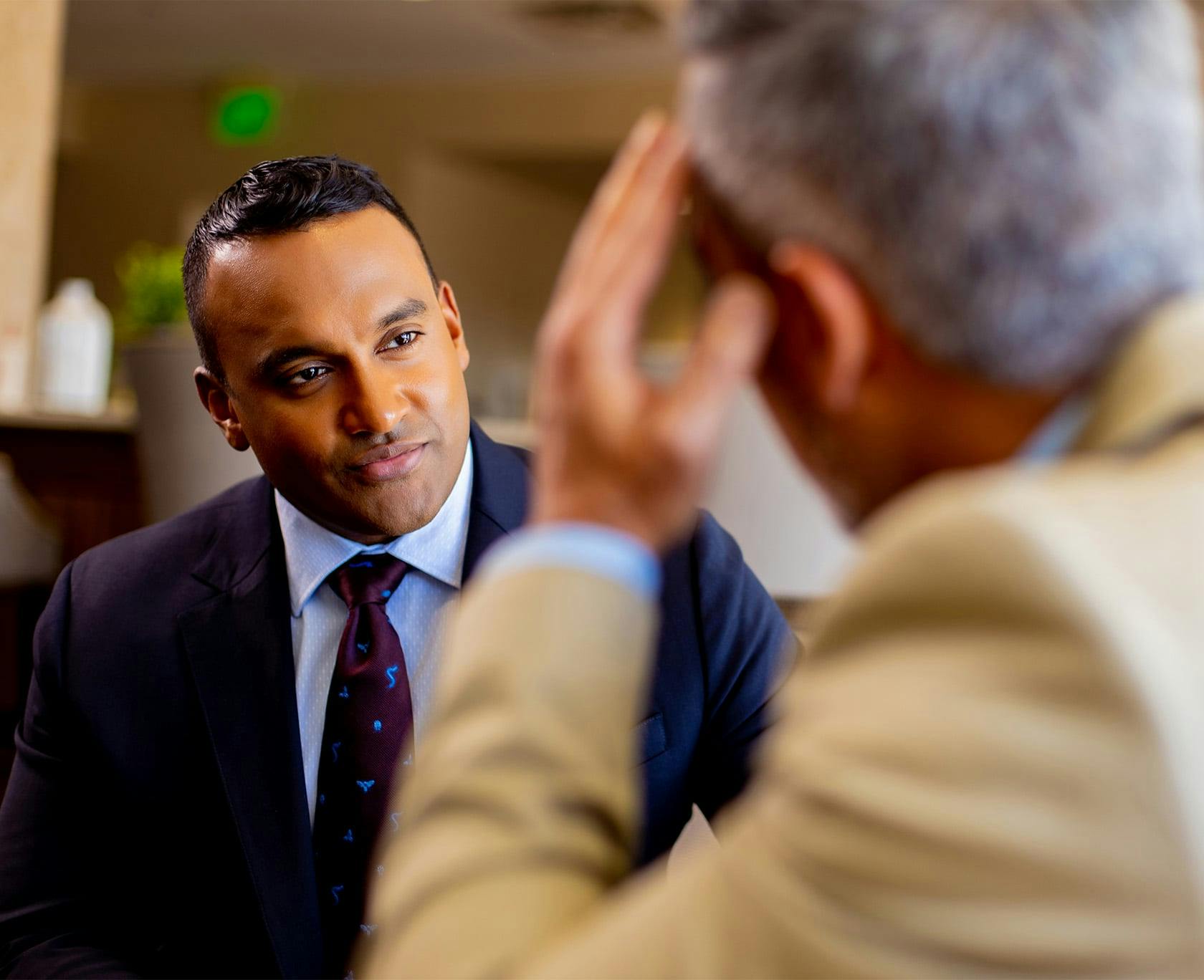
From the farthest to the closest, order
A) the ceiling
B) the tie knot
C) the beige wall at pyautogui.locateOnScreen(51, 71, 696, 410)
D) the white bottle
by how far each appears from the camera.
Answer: the beige wall at pyautogui.locateOnScreen(51, 71, 696, 410), the ceiling, the white bottle, the tie knot

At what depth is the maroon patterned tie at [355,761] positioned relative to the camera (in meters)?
1.17

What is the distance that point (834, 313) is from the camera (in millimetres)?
593

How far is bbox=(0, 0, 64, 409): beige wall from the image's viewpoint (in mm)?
4648

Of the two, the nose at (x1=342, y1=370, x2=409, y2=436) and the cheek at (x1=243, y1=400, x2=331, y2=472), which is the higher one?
the nose at (x1=342, y1=370, x2=409, y2=436)

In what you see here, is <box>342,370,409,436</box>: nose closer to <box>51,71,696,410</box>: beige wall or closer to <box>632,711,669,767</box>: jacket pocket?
<box>632,711,669,767</box>: jacket pocket

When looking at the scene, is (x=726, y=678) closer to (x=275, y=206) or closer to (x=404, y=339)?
(x=404, y=339)

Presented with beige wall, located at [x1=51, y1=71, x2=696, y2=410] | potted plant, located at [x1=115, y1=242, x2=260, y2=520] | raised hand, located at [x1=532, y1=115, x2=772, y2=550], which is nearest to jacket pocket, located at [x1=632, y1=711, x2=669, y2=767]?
raised hand, located at [x1=532, y1=115, x2=772, y2=550]

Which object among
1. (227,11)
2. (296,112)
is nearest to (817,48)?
(227,11)

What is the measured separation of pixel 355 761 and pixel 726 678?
35 cm

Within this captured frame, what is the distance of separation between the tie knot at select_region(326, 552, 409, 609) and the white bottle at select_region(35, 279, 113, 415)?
3.12 m

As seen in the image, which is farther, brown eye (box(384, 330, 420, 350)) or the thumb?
brown eye (box(384, 330, 420, 350))

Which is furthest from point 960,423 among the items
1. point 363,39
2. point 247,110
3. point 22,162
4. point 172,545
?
point 247,110

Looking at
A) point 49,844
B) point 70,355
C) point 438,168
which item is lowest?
point 49,844

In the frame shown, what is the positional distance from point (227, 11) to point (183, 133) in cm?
194
